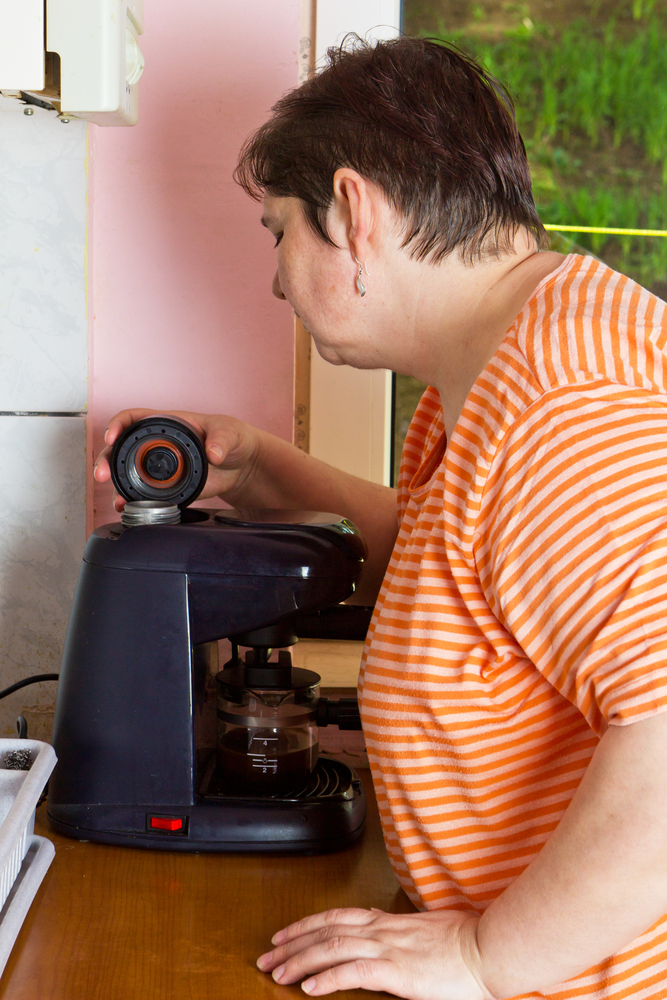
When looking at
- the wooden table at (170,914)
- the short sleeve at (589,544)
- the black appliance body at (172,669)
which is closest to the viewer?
the short sleeve at (589,544)

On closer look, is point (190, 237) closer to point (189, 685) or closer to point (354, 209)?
point (354, 209)

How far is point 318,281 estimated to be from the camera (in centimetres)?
80

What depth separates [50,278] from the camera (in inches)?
45.0

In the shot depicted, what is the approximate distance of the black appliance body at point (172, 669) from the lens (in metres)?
0.85

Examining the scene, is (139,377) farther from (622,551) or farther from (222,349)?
(622,551)

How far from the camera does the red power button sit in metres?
0.87

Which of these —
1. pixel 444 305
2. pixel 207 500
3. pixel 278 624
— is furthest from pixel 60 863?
pixel 444 305

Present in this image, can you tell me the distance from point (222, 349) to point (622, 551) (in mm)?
761

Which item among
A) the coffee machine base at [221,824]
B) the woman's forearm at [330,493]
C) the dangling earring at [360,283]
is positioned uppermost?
the dangling earring at [360,283]

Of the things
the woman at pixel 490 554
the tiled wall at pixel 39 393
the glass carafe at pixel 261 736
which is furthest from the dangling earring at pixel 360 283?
the tiled wall at pixel 39 393

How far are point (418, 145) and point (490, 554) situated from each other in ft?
1.17

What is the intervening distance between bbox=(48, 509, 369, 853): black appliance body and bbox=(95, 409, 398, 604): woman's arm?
9.3 inches

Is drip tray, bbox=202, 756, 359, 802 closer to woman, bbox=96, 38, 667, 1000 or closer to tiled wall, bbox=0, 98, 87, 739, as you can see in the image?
woman, bbox=96, 38, 667, 1000

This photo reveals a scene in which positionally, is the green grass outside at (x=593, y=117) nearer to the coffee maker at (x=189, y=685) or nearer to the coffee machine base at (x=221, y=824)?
the coffee maker at (x=189, y=685)
